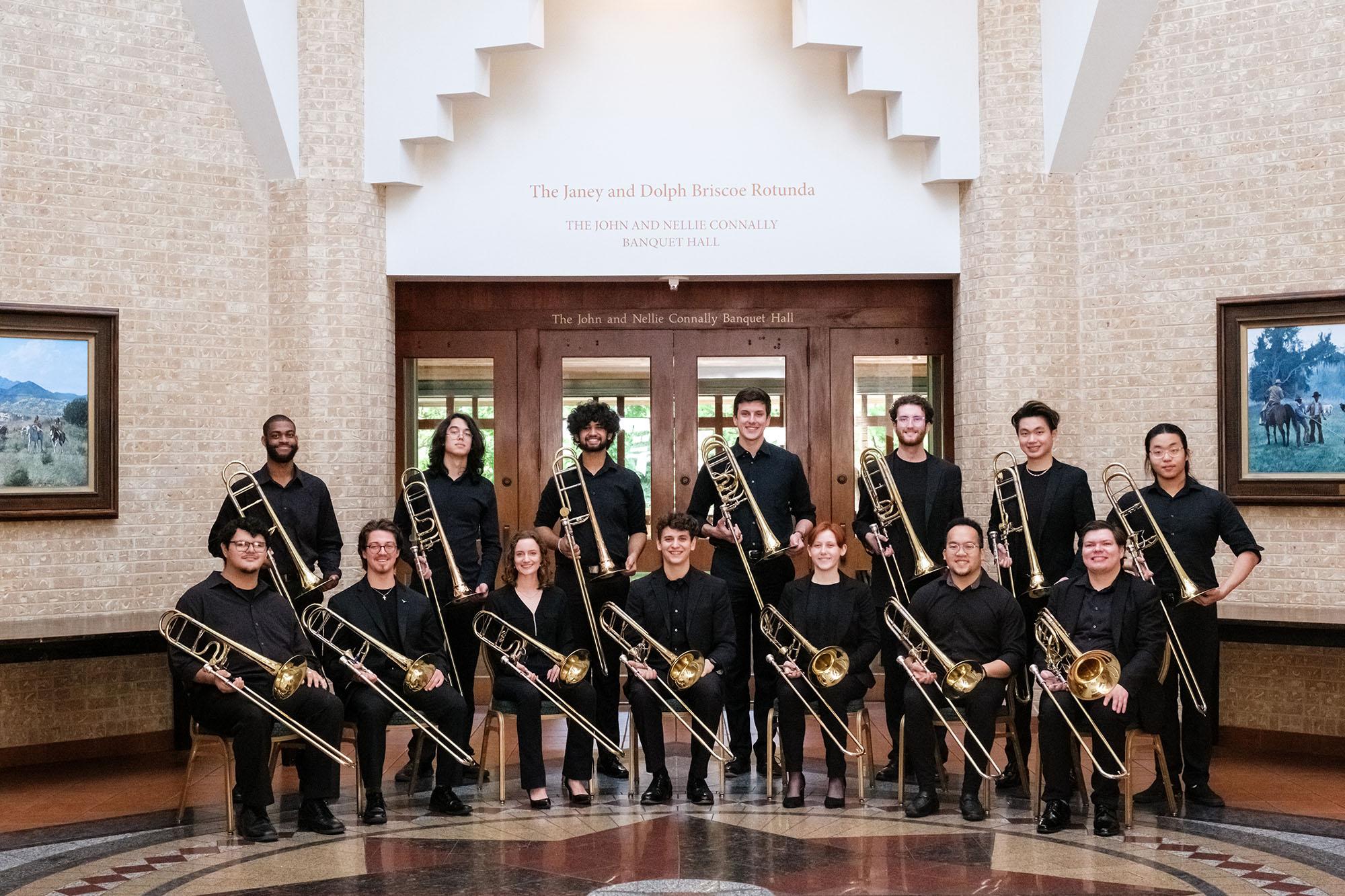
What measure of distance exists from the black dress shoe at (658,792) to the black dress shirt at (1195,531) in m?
2.21

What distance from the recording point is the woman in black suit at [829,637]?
5930mm

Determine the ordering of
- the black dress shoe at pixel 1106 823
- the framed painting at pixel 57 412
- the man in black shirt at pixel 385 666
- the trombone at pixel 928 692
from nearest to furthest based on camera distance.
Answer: the black dress shoe at pixel 1106 823 → the trombone at pixel 928 692 → the man in black shirt at pixel 385 666 → the framed painting at pixel 57 412

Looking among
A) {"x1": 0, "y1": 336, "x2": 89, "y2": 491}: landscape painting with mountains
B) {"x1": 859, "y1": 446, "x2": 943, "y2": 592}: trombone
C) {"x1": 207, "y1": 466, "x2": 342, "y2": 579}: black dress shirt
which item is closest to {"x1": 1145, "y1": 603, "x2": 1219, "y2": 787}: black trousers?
{"x1": 859, "y1": 446, "x2": 943, "y2": 592}: trombone

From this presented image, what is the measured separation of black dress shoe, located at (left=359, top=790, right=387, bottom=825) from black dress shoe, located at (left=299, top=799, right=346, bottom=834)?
103 mm

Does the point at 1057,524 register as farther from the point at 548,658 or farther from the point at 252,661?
the point at 252,661

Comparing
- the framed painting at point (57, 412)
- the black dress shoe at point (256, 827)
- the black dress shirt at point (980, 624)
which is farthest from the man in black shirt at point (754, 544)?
the framed painting at point (57, 412)

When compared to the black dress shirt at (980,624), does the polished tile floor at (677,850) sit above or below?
below

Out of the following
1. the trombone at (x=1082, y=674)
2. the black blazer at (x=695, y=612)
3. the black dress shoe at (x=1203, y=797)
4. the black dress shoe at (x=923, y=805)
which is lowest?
the black dress shoe at (x=1203, y=797)

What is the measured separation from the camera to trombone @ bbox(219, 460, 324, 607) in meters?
6.28

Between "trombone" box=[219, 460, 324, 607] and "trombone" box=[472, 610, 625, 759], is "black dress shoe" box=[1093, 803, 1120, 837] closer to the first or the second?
"trombone" box=[472, 610, 625, 759]

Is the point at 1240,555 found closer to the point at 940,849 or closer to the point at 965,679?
the point at 965,679

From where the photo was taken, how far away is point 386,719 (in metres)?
5.90

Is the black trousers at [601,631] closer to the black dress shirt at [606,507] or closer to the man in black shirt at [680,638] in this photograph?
the black dress shirt at [606,507]

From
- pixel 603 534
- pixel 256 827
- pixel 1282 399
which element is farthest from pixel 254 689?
pixel 1282 399
